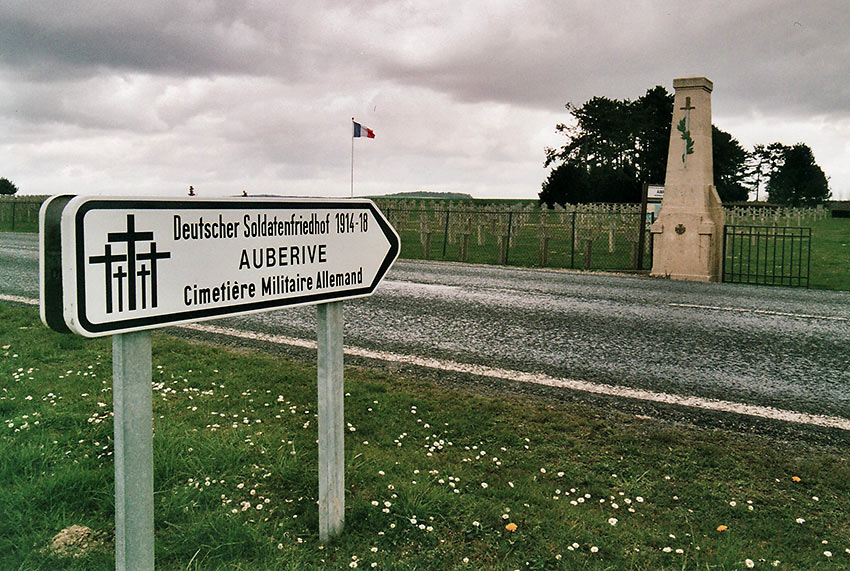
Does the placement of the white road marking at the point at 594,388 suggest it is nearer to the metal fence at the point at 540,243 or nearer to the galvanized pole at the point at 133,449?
the galvanized pole at the point at 133,449

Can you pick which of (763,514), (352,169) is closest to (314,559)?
(763,514)

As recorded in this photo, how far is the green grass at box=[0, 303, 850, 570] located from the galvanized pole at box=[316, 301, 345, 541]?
0.14 metres

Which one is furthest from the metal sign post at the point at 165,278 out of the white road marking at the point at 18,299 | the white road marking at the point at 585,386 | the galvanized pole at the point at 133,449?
the white road marking at the point at 18,299

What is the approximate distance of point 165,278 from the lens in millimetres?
2072

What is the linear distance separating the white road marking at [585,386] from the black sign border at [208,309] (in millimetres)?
2802

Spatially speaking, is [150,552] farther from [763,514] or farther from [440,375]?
[440,375]

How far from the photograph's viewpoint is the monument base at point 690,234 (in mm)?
14227

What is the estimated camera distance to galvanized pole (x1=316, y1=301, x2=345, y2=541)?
291 centimetres

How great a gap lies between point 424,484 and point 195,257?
1834 mm

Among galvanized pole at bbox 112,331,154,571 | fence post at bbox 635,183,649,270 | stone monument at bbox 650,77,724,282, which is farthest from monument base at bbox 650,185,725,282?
galvanized pole at bbox 112,331,154,571

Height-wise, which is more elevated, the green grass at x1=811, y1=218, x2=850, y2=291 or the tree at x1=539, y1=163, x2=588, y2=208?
the tree at x1=539, y1=163, x2=588, y2=208

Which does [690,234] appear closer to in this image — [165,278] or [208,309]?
[208,309]

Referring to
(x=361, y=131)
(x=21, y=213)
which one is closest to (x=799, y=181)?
(x=361, y=131)

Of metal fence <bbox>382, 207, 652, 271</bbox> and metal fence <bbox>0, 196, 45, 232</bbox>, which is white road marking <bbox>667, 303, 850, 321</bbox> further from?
metal fence <bbox>0, 196, 45, 232</bbox>
